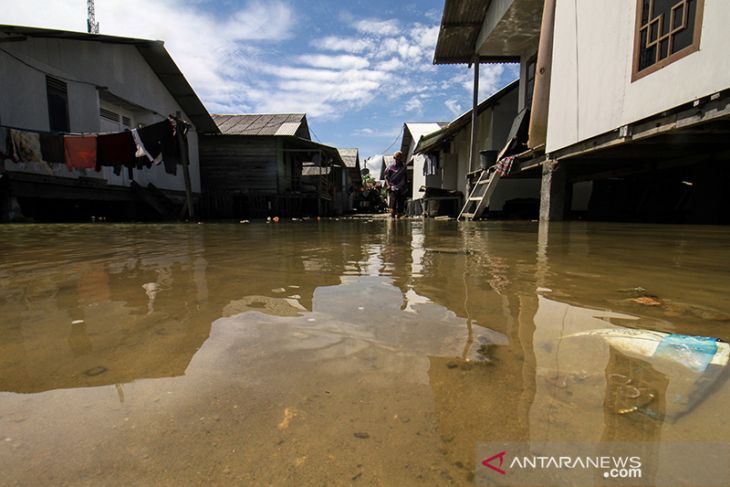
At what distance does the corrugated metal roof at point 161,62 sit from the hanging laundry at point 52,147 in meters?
2.06

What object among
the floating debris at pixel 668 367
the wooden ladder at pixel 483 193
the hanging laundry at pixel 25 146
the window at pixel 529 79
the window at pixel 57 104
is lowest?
the floating debris at pixel 668 367

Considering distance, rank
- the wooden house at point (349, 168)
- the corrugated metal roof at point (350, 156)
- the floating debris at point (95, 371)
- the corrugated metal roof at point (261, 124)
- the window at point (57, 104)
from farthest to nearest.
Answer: the corrugated metal roof at point (350, 156)
the wooden house at point (349, 168)
the corrugated metal roof at point (261, 124)
the window at point (57, 104)
the floating debris at point (95, 371)

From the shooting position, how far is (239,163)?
53.9 feet

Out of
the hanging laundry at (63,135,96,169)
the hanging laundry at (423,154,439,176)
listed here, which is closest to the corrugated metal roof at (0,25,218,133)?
the hanging laundry at (63,135,96,169)

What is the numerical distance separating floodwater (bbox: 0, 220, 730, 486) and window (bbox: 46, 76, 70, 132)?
1044 cm

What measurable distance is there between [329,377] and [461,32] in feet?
37.4

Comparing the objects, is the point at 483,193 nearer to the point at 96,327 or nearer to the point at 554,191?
the point at 554,191

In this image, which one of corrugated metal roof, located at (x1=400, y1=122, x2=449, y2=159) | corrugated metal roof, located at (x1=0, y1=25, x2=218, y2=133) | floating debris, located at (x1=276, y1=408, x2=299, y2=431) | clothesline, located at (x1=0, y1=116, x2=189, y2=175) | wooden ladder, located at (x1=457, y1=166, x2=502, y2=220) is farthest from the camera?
corrugated metal roof, located at (x1=400, y1=122, x2=449, y2=159)

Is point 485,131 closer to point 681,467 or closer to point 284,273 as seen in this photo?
point 284,273

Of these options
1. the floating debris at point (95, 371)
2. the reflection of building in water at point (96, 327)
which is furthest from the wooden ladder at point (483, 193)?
the floating debris at point (95, 371)

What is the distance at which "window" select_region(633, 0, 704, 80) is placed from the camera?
417 centimetres

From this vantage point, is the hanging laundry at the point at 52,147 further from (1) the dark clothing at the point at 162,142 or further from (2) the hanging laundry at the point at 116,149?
(1) the dark clothing at the point at 162,142

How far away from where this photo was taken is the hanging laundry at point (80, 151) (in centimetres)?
879

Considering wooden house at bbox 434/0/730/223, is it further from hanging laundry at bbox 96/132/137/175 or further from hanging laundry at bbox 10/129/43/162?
hanging laundry at bbox 10/129/43/162
